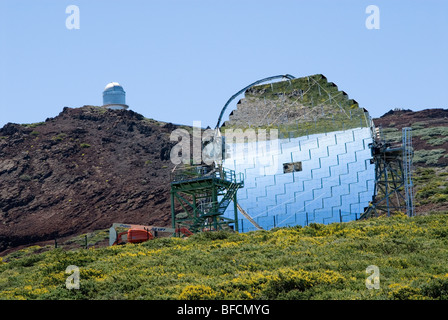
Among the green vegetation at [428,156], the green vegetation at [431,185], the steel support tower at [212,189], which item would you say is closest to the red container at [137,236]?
the steel support tower at [212,189]

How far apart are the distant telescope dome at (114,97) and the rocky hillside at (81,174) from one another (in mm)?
5956

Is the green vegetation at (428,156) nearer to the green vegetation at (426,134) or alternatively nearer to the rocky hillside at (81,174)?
the green vegetation at (426,134)

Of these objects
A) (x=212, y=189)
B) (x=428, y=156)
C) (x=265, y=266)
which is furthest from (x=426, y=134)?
(x=265, y=266)

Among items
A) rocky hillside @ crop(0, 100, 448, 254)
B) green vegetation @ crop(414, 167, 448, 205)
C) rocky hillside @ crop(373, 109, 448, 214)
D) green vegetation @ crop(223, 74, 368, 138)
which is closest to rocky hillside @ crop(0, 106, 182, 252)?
rocky hillside @ crop(0, 100, 448, 254)

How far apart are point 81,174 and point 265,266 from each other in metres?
92.0

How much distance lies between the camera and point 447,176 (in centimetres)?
9219

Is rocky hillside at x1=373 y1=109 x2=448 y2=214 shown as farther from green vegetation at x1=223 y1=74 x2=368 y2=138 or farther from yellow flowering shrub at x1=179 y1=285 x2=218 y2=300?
yellow flowering shrub at x1=179 y1=285 x2=218 y2=300

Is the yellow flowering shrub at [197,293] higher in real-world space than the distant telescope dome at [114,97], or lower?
lower

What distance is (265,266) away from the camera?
32688mm

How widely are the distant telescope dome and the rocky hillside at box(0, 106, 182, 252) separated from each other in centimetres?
596

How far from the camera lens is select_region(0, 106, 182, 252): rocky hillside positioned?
105 meters

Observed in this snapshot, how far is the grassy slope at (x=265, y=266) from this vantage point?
2711 centimetres

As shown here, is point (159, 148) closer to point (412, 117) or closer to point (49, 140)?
point (49, 140)
